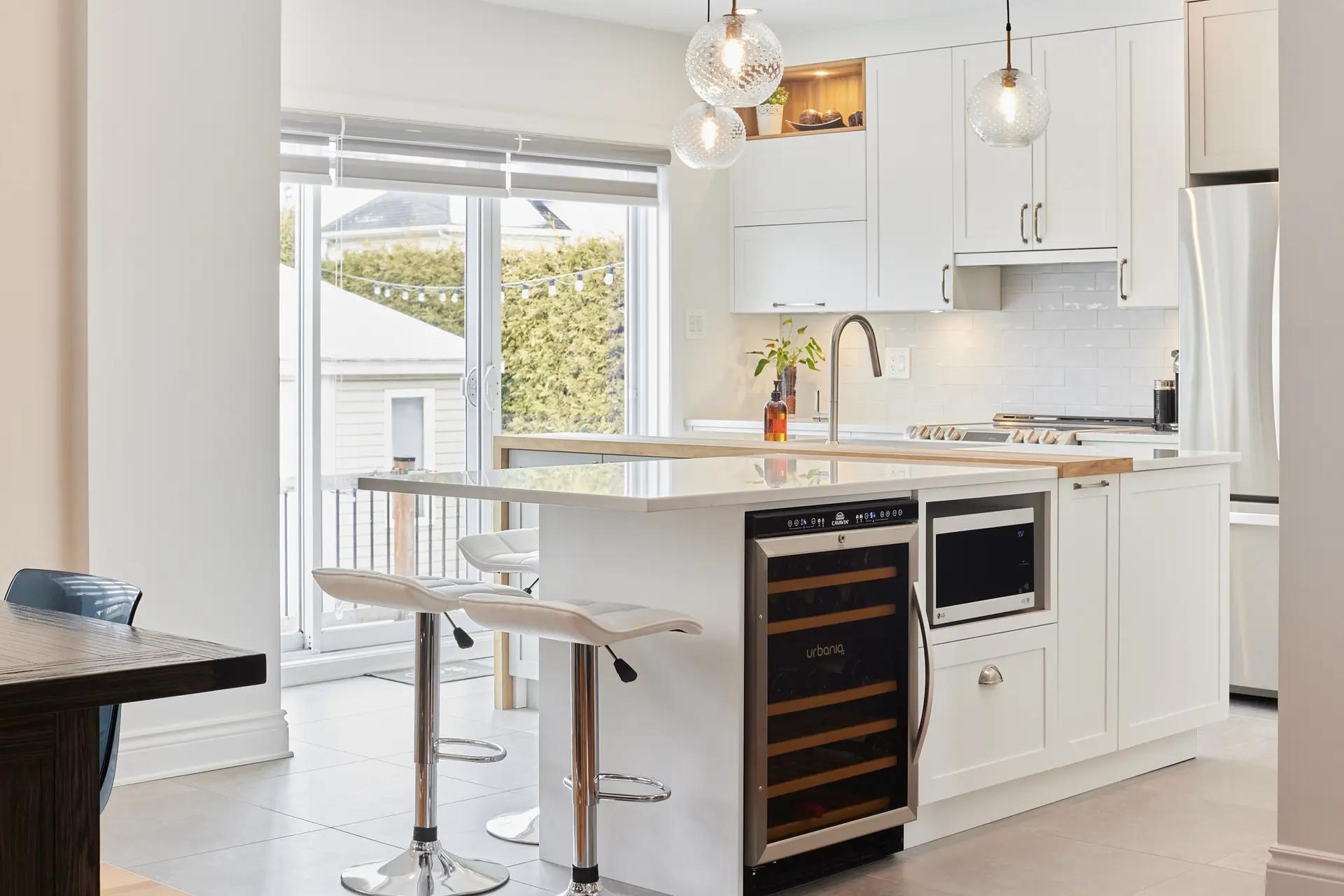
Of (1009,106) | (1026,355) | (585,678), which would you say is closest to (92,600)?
(585,678)

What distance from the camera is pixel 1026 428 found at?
6008 millimetres

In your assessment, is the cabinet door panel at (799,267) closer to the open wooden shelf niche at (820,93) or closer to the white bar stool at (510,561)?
the open wooden shelf niche at (820,93)

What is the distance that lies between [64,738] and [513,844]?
2110 millimetres

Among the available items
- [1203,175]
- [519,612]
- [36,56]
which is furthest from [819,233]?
[519,612]

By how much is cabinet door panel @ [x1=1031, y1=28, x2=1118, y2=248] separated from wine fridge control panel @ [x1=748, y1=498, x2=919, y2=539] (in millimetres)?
2844

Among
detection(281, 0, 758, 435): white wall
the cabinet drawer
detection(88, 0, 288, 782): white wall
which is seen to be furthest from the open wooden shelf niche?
the cabinet drawer

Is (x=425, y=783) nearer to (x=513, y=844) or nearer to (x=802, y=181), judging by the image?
(x=513, y=844)

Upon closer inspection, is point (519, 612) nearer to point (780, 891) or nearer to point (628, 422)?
point (780, 891)

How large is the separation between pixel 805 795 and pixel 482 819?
980 millimetres

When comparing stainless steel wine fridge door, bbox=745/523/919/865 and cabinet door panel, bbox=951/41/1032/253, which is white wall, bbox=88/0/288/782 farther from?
cabinet door panel, bbox=951/41/1032/253

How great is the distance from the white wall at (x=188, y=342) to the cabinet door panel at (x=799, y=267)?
2.95 metres

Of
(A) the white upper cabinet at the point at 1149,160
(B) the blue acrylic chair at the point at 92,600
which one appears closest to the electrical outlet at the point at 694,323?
(A) the white upper cabinet at the point at 1149,160

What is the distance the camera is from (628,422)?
6824 millimetres

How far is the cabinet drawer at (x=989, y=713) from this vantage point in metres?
3.53
